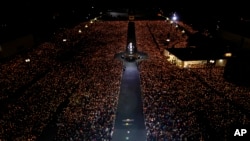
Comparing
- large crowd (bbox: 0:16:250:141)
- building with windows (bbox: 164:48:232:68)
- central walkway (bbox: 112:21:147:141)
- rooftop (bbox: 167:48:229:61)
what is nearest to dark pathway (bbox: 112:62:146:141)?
central walkway (bbox: 112:21:147:141)

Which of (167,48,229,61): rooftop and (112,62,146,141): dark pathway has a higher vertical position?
(167,48,229,61): rooftop

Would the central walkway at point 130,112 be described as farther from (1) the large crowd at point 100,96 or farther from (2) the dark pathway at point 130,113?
(1) the large crowd at point 100,96

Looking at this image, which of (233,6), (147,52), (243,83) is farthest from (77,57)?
(233,6)

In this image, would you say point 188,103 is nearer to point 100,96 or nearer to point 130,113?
point 130,113

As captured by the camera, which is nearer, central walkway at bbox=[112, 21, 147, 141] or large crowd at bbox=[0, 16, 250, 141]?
central walkway at bbox=[112, 21, 147, 141]

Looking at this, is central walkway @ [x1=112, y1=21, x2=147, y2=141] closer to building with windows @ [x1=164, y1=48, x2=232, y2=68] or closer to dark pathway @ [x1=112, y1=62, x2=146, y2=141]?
dark pathway @ [x1=112, y1=62, x2=146, y2=141]

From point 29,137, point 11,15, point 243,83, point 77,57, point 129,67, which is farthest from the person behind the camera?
point 11,15

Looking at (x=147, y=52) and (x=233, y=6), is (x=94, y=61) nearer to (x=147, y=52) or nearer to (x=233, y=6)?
(x=147, y=52)

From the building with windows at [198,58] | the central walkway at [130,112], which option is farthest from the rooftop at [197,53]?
the central walkway at [130,112]
